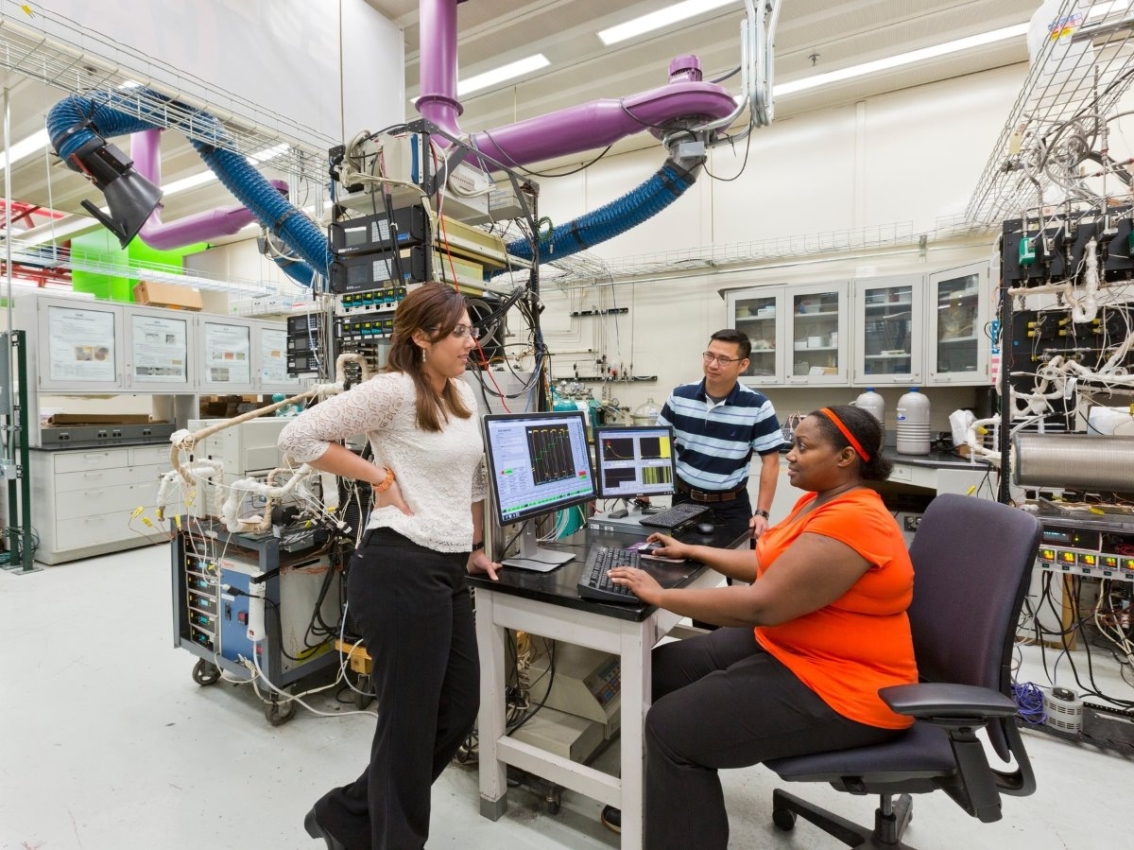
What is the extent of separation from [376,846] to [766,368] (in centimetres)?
392

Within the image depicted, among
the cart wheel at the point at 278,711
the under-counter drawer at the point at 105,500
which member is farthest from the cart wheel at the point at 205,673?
the under-counter drawer at the point at 105,500

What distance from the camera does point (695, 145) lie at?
8.88 ft

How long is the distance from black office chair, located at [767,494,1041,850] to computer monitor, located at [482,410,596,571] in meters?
0.78

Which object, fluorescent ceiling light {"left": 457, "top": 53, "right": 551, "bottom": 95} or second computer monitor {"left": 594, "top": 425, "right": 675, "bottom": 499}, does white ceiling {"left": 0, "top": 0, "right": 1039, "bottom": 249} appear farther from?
second computer monitor {"left": 594, "top": 425, "right": 675, "bottom": 499}

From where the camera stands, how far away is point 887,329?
3.90 m

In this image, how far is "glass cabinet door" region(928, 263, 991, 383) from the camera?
3412mm

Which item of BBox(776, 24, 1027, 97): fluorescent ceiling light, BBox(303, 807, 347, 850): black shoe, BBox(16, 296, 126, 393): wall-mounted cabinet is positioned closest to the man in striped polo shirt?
BBox(303, 807, 347, 850): black shoe

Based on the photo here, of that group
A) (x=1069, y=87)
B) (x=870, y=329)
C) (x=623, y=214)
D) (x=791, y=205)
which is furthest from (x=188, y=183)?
(x=1069, y=87)

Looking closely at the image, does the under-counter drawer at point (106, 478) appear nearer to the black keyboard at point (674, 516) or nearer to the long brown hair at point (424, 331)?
the long brown hair at point (424, 331)

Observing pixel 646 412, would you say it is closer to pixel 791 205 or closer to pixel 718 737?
pixel 791 205

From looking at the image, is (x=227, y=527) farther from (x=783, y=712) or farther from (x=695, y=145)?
(x=695, y=145)

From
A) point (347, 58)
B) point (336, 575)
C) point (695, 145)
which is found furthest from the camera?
point (347, 58)

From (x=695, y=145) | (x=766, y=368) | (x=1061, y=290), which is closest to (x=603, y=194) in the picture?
(x=766, y=368)

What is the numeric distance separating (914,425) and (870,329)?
79cm
